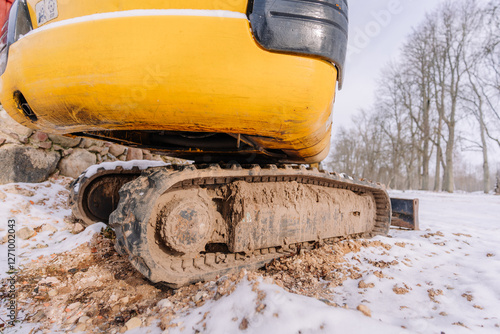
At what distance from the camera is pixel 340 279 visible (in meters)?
1.88

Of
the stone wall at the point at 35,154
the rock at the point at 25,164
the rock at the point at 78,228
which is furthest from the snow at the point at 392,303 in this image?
the rock at the point at 25,164

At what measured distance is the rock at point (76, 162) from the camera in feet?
16.1

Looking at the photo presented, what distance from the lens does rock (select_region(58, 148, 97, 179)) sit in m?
4.90

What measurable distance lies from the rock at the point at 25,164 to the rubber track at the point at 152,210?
3.90 m

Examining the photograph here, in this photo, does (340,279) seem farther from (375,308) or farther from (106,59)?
(106,59)

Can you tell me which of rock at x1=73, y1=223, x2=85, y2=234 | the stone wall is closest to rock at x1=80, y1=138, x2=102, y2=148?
the stone wall

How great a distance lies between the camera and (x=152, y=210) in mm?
1627

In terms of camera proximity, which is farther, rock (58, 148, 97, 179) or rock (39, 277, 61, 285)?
rock (58, 148, 97, 179)

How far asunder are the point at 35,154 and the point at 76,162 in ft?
2.17

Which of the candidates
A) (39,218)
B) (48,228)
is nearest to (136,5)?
(48,228)

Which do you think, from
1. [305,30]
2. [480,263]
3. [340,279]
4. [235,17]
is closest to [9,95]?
[235,17]

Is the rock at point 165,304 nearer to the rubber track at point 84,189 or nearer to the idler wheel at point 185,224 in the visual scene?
the idler wheel at point 185,224

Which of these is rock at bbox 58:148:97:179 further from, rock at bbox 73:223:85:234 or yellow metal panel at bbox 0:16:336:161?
yellow metal panel at bbox 0:16:336:161

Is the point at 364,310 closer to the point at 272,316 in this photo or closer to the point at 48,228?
the point at 272,316
